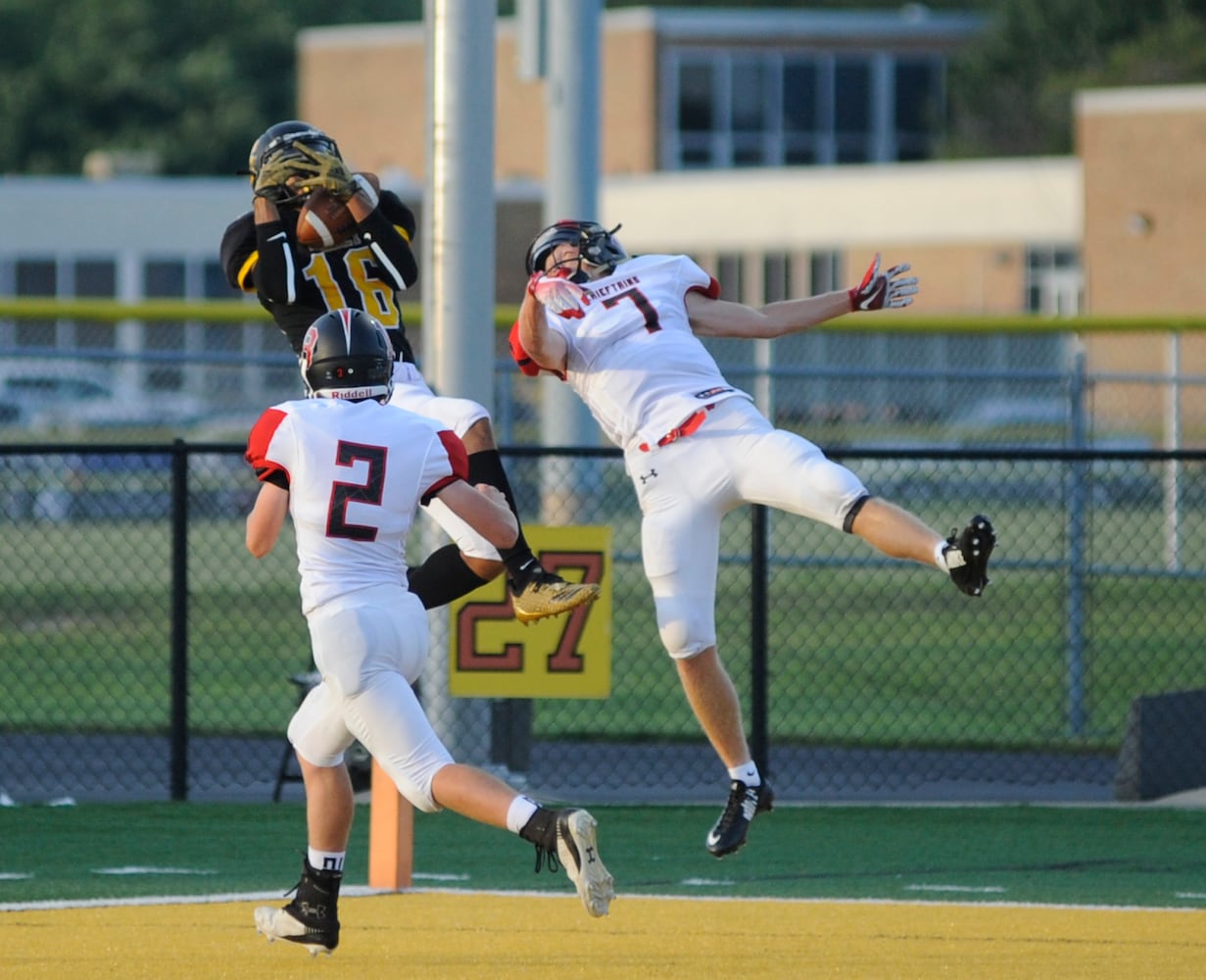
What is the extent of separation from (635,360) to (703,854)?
2.32m

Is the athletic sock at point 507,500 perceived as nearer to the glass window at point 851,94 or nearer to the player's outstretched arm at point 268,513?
the player's outstretched arm at point 268,513

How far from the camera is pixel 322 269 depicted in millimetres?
7891

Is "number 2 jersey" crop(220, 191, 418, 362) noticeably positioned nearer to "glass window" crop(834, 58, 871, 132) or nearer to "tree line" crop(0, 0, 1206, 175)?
"tree line" crop(0, 0, 1206, 175)

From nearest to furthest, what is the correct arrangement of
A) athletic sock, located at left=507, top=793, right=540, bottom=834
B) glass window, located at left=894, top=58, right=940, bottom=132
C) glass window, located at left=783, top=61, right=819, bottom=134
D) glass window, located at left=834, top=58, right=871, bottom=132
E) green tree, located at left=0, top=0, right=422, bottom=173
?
athletic sock, located at left=507, top=793, right=540, bottom=834, glass window, located at left=783, top=61, right=819, bottom=134, glass window, located at left=834, top=58, right=871, bottom=132, glass window, located at left=894, top=58, right=940, bottom=132, green tree, located at left=0, top=0, right=422, bottom=173

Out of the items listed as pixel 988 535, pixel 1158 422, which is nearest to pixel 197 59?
pixel 1158 422

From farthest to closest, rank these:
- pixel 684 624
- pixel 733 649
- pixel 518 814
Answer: pixel 733 649, pixel 684 624, pixel 518 814

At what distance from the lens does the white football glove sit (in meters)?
A: 8.00

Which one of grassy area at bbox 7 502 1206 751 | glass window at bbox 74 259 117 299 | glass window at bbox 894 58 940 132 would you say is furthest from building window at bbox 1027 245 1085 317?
grassy area at bbox 7 502 1206 751

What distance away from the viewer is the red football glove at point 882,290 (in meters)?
7.86

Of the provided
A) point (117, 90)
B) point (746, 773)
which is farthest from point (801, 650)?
point (117, 90)

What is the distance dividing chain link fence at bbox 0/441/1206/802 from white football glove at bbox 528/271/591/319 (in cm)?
177

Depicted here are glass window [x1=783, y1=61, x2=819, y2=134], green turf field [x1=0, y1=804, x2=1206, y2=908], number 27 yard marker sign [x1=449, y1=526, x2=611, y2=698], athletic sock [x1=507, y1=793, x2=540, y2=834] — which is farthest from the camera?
glass window [x1=783, y1=61, x2=819, y2=134]

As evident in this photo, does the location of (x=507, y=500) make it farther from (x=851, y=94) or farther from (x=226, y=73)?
(x=226, y=73)

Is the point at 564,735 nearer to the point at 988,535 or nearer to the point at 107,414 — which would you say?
the point at 988,535
